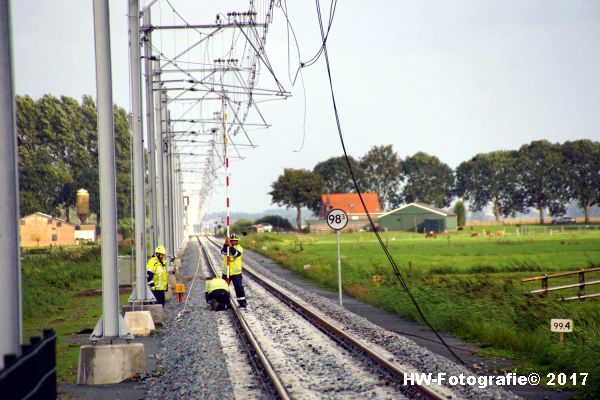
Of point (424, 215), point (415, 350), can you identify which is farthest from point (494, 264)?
point (424, 215)

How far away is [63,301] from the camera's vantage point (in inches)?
1160

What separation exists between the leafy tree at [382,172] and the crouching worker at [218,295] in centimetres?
15419

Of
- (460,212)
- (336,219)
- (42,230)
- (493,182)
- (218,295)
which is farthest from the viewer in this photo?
(493,182)

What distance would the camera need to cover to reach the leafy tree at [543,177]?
509 ft

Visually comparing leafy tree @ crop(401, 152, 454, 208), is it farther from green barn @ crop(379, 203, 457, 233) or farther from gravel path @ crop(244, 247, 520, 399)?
gravel path @ crop(244, 247, 520, 399)

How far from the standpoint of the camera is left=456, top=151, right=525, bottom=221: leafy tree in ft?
535

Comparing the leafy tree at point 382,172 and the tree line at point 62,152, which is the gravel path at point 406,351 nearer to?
the tree line at point 62,152

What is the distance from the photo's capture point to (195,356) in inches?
627

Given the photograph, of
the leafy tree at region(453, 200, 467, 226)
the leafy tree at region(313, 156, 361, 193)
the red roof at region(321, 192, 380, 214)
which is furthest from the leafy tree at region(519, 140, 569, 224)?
the leafy tree at region(313, 156, 361, 193)

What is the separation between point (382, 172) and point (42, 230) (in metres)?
102

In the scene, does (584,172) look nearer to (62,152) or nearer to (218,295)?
(62,152)

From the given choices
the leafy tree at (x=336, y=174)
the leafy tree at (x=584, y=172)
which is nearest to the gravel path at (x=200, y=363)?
→ the leafy tree at (x=584, y=172)

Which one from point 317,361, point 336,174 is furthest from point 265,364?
point 336,174

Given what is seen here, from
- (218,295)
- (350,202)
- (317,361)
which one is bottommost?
(317,361)
